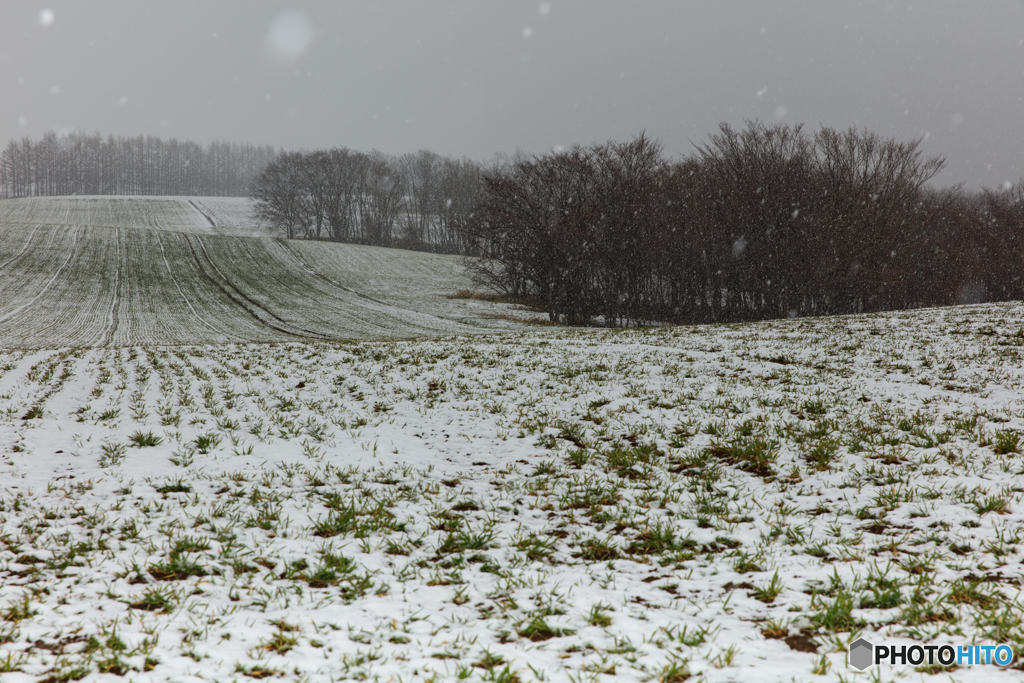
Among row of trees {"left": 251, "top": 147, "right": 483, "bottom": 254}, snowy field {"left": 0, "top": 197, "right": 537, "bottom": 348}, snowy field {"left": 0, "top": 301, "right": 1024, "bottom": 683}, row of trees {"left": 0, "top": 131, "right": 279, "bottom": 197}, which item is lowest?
snowy field {"left": 0, "top": 301, "right": 1024, "bottom": 683}

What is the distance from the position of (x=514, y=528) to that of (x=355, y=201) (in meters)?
89.2

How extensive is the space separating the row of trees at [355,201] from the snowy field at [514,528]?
7172cm

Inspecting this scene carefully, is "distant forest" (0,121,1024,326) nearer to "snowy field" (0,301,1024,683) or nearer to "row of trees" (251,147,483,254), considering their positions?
"snowy field" (0,301,1024,683)

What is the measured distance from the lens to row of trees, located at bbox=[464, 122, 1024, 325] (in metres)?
36.5

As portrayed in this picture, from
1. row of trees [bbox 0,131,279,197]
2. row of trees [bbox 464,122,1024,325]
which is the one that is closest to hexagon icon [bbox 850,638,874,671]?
row of trees [bbox 464,122,1024,325]

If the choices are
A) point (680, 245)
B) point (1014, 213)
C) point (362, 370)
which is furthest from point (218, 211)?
point (1014, 213)

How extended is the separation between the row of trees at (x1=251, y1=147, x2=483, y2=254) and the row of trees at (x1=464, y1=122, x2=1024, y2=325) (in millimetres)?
40176

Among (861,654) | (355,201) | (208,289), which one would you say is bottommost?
(861,654)

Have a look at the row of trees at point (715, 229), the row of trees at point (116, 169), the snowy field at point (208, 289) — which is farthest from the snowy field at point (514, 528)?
the row of trees at point (116, 169)

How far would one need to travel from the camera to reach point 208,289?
46.0m

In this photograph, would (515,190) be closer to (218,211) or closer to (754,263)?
(754,263)

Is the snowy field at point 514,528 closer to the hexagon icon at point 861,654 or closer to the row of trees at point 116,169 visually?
the hexagon icon at point 861,654

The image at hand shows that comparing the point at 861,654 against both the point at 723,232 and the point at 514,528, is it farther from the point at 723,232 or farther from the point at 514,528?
the point at 723,232

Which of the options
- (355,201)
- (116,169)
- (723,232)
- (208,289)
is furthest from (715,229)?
(116,169)
